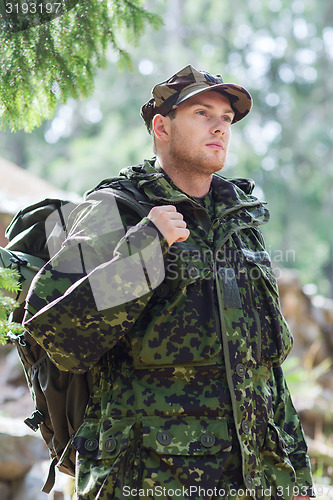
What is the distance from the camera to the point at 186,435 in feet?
7.37

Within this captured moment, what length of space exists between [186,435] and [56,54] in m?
1.70

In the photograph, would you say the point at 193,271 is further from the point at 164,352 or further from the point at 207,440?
the point at 207,440

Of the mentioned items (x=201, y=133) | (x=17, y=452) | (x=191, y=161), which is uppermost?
(x=201, y=133)

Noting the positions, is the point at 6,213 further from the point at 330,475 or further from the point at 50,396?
the point at 50,396

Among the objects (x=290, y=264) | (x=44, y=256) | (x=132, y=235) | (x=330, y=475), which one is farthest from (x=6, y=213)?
(x=290, y=264)

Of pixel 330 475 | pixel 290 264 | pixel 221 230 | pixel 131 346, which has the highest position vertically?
pixel 221 230

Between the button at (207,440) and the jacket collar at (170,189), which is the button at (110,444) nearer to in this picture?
the button at (207,440)

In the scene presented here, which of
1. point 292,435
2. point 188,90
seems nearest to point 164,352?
point 292,435

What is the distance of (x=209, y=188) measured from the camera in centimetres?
285

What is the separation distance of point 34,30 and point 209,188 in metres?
1.03

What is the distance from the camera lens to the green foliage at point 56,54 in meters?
2.63

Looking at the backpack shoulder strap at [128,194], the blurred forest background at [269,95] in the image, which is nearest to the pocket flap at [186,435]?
the backpack shoulder strap at [128,194]

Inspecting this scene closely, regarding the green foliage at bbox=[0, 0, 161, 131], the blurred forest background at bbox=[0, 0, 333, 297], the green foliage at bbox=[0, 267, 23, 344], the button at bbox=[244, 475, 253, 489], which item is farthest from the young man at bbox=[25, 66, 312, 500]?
the blurred forest background at bbox=[0, 0, 333, 297]

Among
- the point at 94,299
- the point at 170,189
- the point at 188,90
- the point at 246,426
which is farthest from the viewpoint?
the point at 188,90
